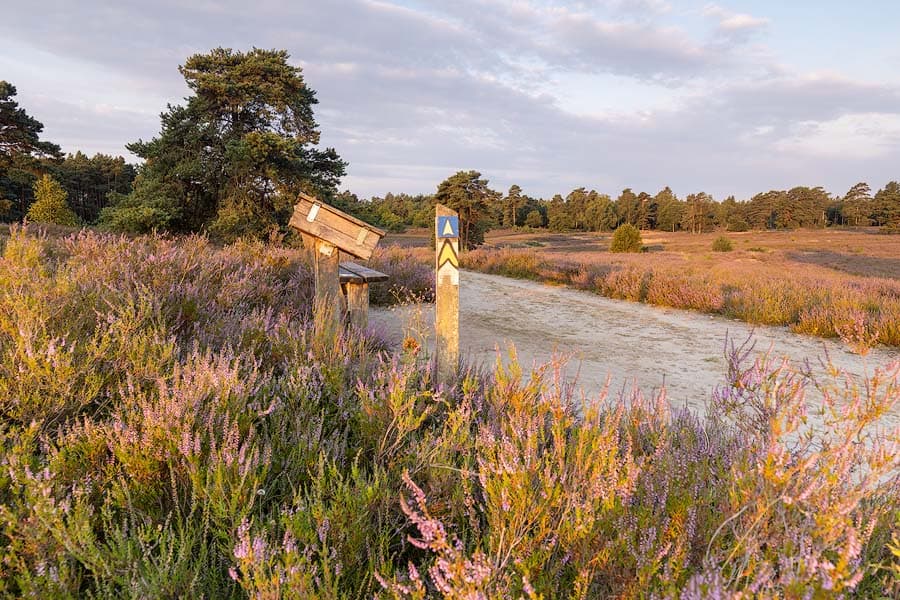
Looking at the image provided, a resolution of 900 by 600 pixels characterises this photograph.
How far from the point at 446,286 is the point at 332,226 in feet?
4.47

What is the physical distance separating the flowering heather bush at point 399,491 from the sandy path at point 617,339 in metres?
2.00

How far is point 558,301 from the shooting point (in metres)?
11.8

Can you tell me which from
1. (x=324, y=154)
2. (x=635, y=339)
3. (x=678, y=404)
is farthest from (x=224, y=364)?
(x=324, y=154)

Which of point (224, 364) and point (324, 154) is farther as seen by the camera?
point (324, 154)

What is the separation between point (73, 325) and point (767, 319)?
1035 centimetres

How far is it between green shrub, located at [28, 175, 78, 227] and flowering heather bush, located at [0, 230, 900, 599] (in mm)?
41014

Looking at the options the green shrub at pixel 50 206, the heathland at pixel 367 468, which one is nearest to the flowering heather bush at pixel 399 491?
the heathland at pixel 367 468

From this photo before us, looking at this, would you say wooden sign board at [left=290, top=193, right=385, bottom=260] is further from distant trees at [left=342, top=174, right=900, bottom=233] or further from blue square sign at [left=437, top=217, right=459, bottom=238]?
distant trees at [left=342, top=174, right=900, bottom=233]

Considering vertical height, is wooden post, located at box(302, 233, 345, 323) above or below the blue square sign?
below

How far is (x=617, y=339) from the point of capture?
Answer: 25.6ft

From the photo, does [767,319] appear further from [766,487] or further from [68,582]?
[68,582]

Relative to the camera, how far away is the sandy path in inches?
225

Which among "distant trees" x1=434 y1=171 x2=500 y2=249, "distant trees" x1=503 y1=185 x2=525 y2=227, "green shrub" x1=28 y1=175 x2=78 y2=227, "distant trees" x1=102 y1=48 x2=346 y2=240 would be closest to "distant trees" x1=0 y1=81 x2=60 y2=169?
"green shrub" x1=28 y1=175 x2=78 y2=227

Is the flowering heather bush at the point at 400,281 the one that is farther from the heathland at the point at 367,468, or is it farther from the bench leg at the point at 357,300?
the bench leg at the point at 357,300
